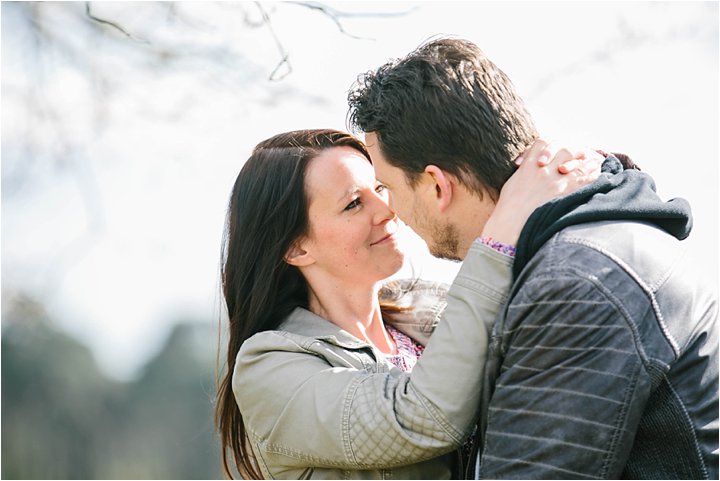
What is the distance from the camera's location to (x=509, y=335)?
2201 millimetres

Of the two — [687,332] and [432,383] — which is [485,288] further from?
[687,332]

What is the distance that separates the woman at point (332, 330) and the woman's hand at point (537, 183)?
20 mm

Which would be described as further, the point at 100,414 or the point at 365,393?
the point at 100,414

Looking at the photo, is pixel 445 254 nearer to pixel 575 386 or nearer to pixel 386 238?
pixel 386 238

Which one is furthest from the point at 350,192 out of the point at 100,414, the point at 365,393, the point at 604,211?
the point at 100,414

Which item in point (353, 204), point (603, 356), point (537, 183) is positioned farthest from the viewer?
point (353, 204)

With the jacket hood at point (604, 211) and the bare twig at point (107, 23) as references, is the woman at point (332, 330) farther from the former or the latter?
the bare twig at point (107, 23)

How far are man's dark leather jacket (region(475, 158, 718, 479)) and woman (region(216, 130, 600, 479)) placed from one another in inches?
5.5

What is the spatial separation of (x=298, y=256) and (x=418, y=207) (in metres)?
0.60

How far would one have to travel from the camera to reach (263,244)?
315cm

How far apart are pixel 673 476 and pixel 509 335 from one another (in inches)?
18.3

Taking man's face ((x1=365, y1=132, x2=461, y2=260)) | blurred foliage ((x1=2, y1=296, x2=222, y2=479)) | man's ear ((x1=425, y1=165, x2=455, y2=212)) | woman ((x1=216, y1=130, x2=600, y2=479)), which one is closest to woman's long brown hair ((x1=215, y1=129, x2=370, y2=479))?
woman ((x1=216, y1=130, x2=600, y2=479))

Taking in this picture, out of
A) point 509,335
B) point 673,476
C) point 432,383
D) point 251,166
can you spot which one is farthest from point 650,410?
point 251,166

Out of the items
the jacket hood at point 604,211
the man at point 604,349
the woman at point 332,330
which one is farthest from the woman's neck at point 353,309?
the jacket hood at point 604,211
